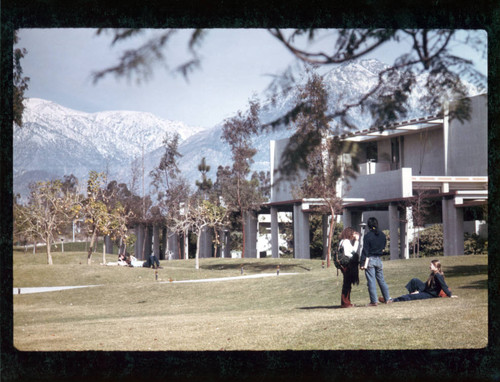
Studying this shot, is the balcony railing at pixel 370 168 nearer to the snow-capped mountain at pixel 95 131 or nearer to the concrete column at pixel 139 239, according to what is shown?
the snow-capped mountain at pixel 95 131

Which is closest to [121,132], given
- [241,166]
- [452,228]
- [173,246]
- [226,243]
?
[241,166]

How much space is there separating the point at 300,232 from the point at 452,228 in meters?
6.69

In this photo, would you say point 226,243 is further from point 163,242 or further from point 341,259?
point 341,259

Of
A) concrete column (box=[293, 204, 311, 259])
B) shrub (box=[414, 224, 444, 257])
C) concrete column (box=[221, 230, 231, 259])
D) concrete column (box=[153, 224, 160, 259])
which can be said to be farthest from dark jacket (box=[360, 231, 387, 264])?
concrete column (box=[221, 230, 231, 259])

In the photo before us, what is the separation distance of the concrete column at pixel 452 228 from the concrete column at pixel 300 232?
18.3ft

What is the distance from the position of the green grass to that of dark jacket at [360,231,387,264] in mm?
914

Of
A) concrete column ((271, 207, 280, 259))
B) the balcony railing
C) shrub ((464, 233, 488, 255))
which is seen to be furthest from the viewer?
concrete column ((271, 207, 280, 259))

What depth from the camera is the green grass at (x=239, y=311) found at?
782cm

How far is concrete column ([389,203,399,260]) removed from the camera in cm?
2375

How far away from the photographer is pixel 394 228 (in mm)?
24656

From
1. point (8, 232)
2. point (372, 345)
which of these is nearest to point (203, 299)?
point (372, 345)

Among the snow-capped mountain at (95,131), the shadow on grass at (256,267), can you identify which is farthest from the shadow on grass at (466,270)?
the snow-capped mountain at (95,131)

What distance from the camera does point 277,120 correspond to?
20.0 feet

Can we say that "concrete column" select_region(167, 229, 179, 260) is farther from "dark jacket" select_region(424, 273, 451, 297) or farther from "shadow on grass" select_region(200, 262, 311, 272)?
"dark jacket" select_region(424, 273, 451, 297)
